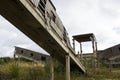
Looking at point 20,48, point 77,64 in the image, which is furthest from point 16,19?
point 20,48

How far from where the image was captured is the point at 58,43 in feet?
46.3

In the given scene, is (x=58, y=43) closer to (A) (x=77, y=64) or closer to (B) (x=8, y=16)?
(B) (x=8, y=16)

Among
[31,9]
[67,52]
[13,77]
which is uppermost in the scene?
[31,9]

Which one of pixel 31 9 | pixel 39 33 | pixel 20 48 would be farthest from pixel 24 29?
pixel 20 48

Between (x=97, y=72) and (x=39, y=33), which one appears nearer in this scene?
(x=39, y=33)

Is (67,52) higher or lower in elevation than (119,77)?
higher

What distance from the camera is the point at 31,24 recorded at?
37.4 ft

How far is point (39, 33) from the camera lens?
1245 centimetres

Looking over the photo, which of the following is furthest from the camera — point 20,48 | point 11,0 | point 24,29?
point 20,48

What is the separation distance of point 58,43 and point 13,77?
17.0 ft

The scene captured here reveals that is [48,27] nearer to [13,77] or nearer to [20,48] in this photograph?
[13,77]

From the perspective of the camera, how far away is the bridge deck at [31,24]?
31.9 feet

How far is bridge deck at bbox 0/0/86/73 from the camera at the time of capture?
31.9ft

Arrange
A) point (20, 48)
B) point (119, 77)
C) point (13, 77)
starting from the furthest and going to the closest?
point (20, 48) < point (119, 77) < point (13, 77)
